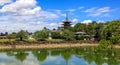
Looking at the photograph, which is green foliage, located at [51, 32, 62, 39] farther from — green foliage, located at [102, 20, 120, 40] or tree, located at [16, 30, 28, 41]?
green foliage, located at [102, 20, 120, 40]

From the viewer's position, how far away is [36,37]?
9288cm

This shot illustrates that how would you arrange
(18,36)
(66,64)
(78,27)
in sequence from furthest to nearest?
(78,27), (18,36), (66,64)

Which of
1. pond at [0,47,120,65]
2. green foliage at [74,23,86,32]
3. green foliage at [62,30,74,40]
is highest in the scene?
green foliage at [74,23,86,32]

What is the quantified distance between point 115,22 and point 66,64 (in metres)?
52.6

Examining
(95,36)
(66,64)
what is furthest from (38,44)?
(66,64)

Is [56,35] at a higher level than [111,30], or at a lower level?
lower

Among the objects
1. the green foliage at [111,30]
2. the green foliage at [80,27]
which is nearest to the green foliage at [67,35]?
the green foliage at [111,30]

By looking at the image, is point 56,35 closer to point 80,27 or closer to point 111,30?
point 111,30

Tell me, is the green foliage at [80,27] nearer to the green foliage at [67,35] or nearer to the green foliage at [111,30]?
the green foliage at [67,35]

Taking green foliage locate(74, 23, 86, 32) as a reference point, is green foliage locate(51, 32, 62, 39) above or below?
below

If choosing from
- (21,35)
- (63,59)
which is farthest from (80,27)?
(63,59)

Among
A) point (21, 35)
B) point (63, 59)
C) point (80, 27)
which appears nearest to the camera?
point (63, 59)

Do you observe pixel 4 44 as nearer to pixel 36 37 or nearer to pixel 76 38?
pixel 36 37

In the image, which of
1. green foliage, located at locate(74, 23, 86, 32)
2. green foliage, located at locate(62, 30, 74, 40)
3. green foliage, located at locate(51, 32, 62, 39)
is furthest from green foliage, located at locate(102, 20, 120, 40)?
green foliage, located at locate(74, 23, 86, 32)
